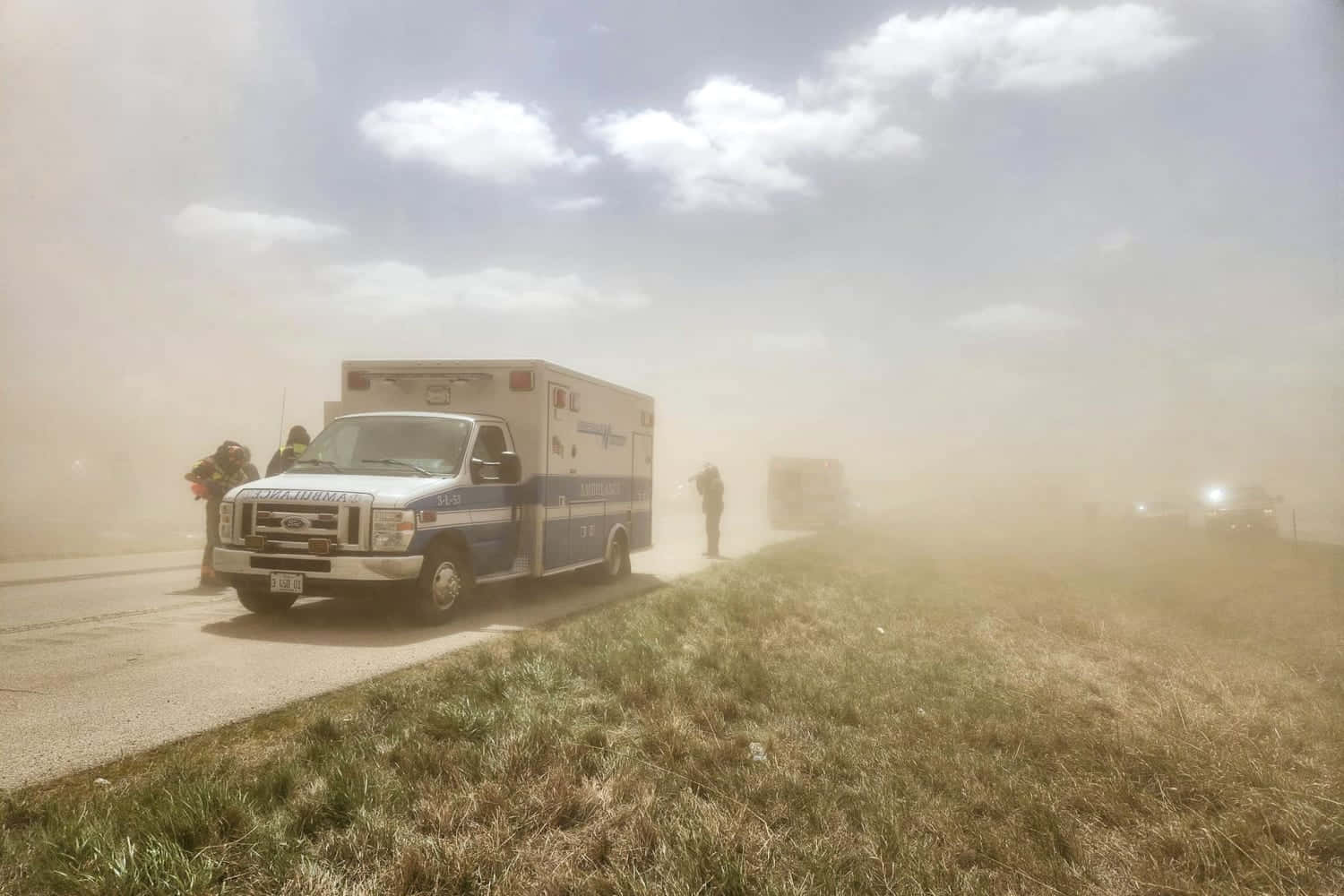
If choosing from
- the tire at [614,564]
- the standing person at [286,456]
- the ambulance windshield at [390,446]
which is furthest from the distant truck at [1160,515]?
the standing person at [286,456]

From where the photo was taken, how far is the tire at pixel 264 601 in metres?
9.10

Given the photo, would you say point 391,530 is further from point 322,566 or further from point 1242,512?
point 1242,512

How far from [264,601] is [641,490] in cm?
673

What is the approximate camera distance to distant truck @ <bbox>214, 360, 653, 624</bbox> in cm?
843

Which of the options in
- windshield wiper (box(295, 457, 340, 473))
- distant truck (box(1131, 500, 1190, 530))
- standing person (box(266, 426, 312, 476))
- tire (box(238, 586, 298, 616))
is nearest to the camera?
tire (box(238, 586, 298, 616))

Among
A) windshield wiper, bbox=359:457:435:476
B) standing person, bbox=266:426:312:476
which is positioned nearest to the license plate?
windshield wiper, bbox=359:457:435:476

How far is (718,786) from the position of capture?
419cm

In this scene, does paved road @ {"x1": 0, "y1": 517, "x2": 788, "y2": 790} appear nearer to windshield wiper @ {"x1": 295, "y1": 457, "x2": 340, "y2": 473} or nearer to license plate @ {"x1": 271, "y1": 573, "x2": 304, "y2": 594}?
license plate @ {"x1": 271, "y1": 573, "x2": 304, "y2": 594}

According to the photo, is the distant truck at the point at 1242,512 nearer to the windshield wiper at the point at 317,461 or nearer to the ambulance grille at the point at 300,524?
the windshield wiper at the point at 317,461

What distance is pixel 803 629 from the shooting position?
9156 millimetres

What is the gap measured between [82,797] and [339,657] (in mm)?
3551

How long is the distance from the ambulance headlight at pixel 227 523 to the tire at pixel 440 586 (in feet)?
6.33

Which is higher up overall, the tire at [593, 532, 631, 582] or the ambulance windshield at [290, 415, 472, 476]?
the ambulance windshield at [290, 415, 472, 476]

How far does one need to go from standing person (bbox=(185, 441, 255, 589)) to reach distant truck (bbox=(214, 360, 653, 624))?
1802 millimetres
